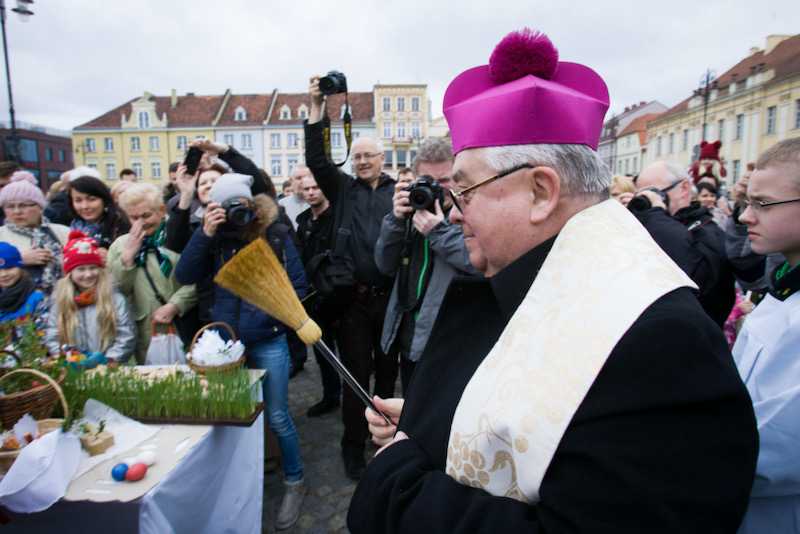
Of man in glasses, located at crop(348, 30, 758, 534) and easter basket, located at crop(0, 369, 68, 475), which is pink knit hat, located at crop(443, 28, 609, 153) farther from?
easter basket, located at crop(0, 369, 68, 475)

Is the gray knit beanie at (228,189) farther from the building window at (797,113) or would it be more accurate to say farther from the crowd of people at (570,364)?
the building window at (797,113)

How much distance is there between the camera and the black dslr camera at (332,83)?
3551 millimetres

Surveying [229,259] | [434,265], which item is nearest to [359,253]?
[434,265]

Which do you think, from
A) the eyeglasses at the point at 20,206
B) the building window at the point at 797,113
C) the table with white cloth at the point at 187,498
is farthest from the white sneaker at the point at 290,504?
the building window at the point at 797,113

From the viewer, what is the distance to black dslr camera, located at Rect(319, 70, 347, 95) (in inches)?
140

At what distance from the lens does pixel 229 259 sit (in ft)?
10.7

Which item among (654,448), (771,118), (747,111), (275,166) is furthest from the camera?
(275,166)

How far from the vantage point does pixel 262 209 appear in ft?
Answer: 11.2

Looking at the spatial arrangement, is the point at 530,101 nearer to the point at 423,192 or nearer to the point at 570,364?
the point at 570,364

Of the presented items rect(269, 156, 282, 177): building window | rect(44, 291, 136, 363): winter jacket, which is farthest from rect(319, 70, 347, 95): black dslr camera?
rect(269, 156, 282, 177): building window

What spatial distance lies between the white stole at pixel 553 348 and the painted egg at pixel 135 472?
5.04ft

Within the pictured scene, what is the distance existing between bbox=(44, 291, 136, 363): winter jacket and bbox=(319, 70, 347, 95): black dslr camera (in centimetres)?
228

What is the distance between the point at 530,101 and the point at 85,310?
3402 mm

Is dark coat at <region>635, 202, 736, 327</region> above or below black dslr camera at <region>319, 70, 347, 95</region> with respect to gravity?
below
